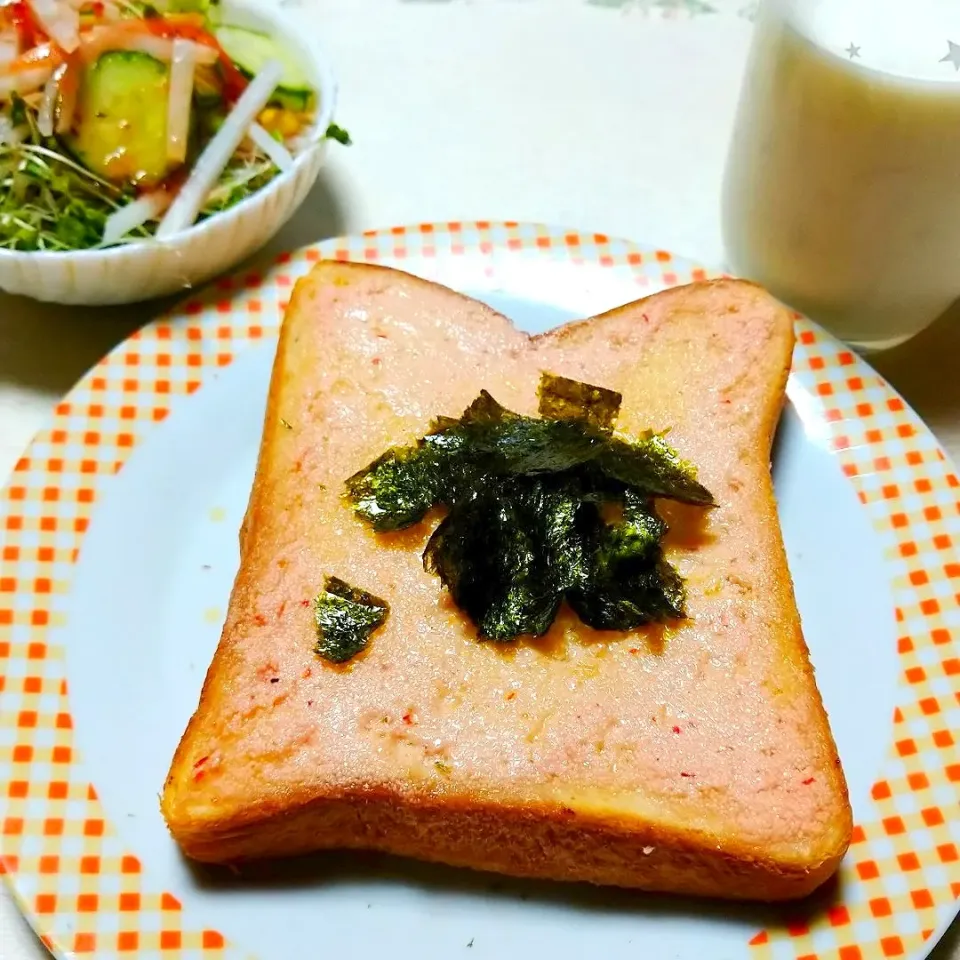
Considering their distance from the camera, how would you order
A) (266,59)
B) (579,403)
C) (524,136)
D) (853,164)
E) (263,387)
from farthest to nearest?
(524,136)
(266,59)
(263,387)
(853,164)
(579,403)

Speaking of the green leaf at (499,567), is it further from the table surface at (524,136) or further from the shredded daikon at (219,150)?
the table surface at (524,136)

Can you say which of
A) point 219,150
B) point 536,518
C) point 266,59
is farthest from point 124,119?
point 536,518

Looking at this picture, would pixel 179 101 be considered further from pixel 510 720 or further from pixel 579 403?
pixel 510 720

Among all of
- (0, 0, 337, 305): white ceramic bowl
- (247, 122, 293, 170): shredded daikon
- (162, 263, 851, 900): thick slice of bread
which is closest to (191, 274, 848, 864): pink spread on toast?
(162, 263, 851, 900): thick slice of bread

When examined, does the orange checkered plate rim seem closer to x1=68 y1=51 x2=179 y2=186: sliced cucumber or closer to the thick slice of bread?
the thick slice of bread

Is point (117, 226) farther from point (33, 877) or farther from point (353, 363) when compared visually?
point (33, 877)

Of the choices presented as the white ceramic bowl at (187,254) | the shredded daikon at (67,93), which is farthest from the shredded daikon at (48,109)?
the white ceramic bowl at (187,254)

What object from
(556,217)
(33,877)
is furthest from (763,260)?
(33,877)
